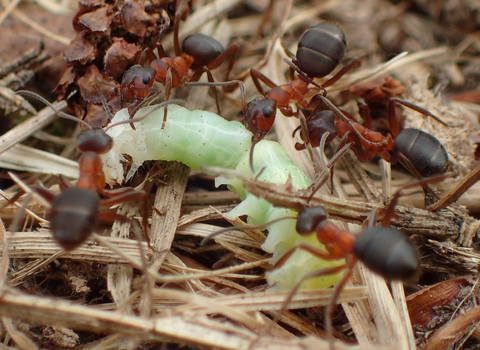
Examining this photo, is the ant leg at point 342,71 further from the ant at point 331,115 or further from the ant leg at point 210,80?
the ant leg at point 210,80

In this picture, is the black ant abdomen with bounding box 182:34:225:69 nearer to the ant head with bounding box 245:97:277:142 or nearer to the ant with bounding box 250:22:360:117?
the ant with bounding box 250:22:360:117

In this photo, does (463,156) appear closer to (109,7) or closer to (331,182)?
(331,182)

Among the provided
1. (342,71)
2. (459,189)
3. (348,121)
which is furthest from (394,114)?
(459,189)

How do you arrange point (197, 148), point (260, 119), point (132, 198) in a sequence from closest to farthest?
point (132, 198), point (197, 148), point (260, 119)

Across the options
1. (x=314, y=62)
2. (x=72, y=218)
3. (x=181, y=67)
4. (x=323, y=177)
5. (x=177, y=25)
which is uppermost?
(x=177, y=25)

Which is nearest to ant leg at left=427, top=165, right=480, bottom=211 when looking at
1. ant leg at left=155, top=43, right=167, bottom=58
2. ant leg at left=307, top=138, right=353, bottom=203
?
ant leg at left=307, top=138, right=353, bottom=203

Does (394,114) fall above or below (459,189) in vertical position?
above

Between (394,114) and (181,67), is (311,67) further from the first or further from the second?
(181,67)

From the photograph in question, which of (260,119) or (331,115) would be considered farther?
(331,115)
